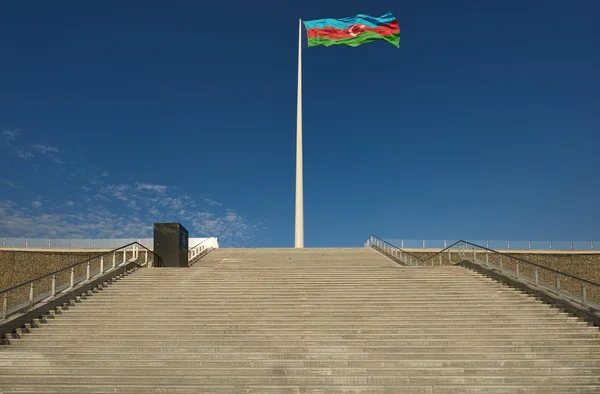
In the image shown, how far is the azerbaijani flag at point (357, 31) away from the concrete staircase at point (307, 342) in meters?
19.3

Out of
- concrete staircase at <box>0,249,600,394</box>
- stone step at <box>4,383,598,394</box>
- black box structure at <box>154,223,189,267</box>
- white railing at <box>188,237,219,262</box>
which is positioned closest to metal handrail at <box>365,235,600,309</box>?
concrete staircase at <box>0,249,600,394</box>

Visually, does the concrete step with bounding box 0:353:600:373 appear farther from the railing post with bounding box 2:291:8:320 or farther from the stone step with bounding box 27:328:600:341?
the railing post with bounding box 2:291:8:320

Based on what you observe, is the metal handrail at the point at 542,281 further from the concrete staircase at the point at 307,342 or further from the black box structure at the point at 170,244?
the black box structure at the point at 170,244

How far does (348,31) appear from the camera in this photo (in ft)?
94.2

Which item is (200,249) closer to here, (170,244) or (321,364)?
(170,244)

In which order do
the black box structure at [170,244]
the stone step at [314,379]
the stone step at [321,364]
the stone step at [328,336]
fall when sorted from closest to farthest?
the stone step at [314,379] < the stone step at [321,364] < the stone step at [328,336] < the black box structure at [170,244]

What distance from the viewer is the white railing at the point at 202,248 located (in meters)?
20.3

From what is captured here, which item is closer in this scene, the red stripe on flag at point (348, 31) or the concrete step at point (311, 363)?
the concrete step at point (311, 363)

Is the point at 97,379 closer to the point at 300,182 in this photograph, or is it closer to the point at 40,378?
the point at 40,378

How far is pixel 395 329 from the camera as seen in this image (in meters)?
10.2

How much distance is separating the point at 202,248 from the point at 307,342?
13389mm

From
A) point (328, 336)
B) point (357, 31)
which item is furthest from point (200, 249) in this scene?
point (357, 31)

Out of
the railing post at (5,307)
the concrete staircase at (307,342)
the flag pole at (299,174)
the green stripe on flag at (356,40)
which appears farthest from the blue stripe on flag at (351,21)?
the railing post at (5,307)

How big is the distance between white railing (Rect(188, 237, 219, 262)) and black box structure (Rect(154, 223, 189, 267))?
2.38 m
